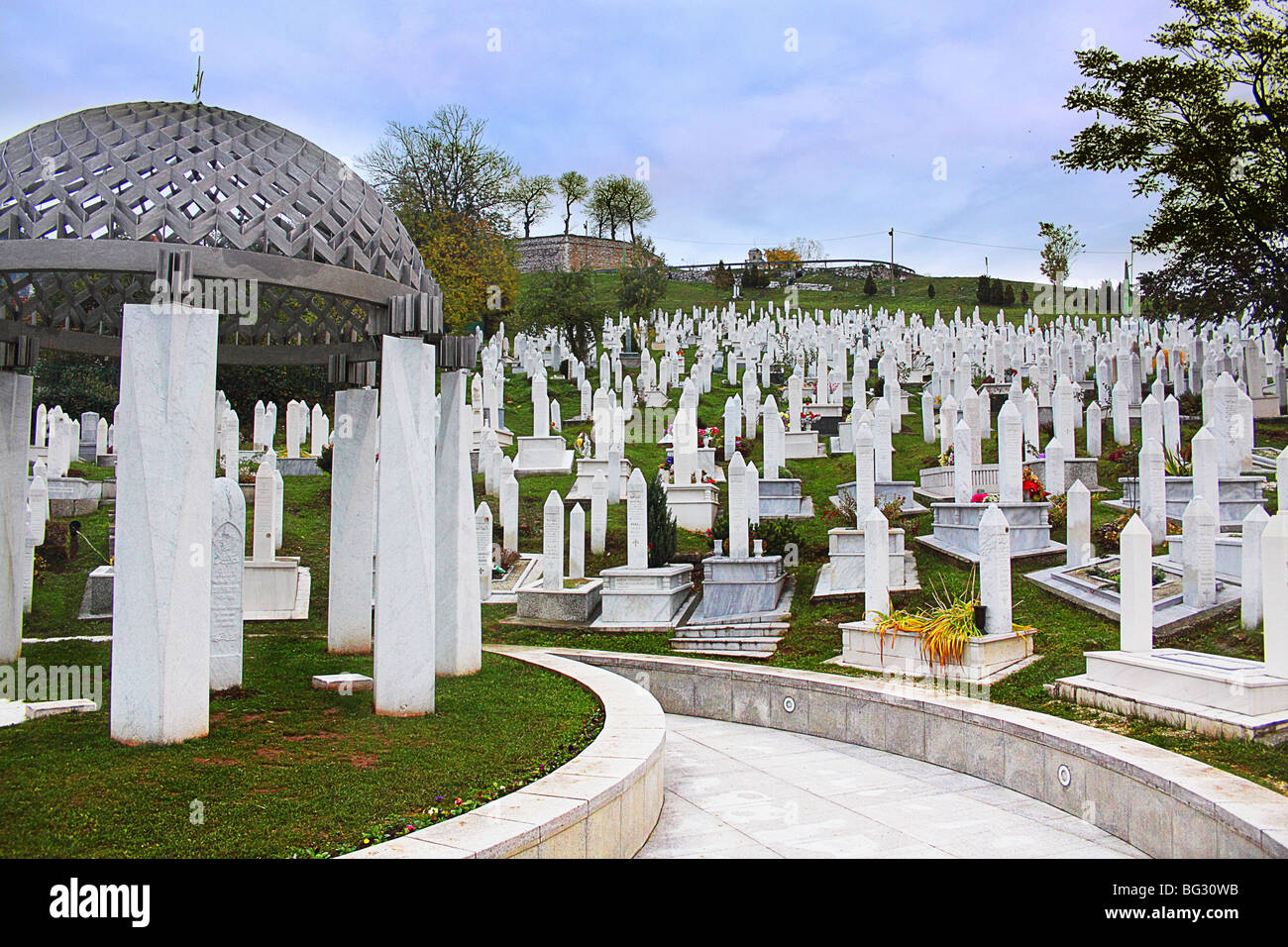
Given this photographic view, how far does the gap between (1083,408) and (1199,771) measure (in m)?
19.1

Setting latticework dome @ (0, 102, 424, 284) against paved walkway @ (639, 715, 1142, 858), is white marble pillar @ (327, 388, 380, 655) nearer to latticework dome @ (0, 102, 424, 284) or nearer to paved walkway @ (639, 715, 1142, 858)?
latticework dome @ (0, 102, 424, 284)

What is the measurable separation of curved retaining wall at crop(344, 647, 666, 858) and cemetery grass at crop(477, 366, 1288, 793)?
3523 millimetres

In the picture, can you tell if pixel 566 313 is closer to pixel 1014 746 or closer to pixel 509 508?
pixel 509 508

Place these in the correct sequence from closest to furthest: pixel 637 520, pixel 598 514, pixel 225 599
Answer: pixel 225 599 → pixel 637 520 → pixel 598 514

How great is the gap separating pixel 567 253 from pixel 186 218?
243ft

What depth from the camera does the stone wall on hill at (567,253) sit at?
78938mm

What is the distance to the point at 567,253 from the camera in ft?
259

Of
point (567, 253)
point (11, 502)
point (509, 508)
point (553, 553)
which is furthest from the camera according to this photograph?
point (567, 253)

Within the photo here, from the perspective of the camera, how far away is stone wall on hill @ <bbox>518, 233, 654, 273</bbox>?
78.9m

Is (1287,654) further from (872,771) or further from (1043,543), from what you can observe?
(1043,543)

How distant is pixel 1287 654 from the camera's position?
6836 mm

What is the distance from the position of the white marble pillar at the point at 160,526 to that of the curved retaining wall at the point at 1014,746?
539cm

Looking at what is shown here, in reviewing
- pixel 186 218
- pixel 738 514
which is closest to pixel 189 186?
pixel 186 218

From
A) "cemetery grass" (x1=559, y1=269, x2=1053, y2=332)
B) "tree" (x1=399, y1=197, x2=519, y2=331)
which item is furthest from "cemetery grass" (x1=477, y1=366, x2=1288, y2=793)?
"cemetery grass" (x1=559, y1=269, x2=1053, y2=332)
